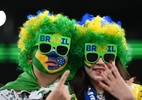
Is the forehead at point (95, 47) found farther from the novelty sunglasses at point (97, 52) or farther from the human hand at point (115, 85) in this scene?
the human hand at point (115, 85)

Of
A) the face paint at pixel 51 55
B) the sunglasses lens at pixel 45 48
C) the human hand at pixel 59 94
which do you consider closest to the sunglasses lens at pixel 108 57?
the face paint at pixel 51 55

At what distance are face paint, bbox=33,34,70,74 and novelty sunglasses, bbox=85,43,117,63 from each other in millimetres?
176

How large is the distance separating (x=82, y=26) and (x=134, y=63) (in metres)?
3.23

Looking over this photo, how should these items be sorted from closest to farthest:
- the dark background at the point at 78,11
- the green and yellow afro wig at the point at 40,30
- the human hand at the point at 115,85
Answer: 1. the human hand at the point at 115,85
2. the green and yellow afro wig at the point at 40,30
3. the dark background at the point at 78,11

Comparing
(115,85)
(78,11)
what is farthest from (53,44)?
(78,11)

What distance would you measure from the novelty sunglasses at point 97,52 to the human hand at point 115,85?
0.47 feet

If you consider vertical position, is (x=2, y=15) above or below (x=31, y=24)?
above

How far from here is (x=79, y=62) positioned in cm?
252

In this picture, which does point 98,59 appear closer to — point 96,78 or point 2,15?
point 96,78

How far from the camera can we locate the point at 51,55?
91.5 inches

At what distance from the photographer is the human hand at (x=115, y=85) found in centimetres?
228

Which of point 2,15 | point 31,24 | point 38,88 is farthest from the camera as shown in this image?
point 2,15

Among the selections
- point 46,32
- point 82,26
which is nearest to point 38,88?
point 46,32

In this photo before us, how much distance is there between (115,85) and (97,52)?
0.93 ft
